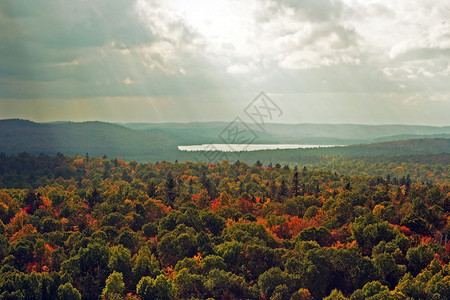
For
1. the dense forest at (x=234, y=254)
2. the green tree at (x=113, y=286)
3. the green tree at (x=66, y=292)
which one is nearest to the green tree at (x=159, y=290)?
the dense forest at (x=234, y=254)

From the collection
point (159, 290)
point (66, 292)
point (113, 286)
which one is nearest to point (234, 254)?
point (159, 290)

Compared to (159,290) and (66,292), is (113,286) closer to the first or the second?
(66,292)

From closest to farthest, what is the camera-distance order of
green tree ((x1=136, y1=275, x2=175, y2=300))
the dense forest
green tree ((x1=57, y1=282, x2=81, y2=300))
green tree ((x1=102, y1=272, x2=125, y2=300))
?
green tree ((x1=57, y1=282, x2=81, y2=300)) → green tree ((x1=136, y1=275, x2=175, y2=300)) → the dense forest → green tree ((x1=102, y1=272, x2=125, y2=300))

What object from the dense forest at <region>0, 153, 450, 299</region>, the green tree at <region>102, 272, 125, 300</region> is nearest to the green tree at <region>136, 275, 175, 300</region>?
the dense forest at <region>0, 153, 450, 299</region>

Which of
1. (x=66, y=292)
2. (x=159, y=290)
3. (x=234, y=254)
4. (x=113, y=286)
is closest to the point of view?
(x=66, y=292)

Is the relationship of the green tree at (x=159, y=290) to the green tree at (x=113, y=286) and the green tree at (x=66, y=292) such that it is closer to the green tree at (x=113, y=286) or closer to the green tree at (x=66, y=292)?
the green tree at (x=113, y=286)

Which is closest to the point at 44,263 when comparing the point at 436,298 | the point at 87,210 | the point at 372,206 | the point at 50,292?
the point at 50,292

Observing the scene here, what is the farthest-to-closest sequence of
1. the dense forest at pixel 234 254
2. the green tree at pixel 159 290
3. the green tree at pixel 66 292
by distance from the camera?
the dense forest at pixel 234 254
the green tree at pixel 159 290
the green tree at pixel 66 292

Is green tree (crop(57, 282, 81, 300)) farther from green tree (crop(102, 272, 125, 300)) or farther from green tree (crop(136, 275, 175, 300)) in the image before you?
green tree (crop(136, 275, 175, 300))

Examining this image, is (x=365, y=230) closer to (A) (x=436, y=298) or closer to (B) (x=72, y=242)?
(A) (x=436, y=298)

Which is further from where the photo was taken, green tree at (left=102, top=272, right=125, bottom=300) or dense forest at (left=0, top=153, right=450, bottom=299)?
green tree at (left=102, top=272, right=125, bottom=300)

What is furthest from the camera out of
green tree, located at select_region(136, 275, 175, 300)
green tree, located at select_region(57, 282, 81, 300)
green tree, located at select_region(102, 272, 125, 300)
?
green tree, located at select_region(102, 272, 125, 300)
